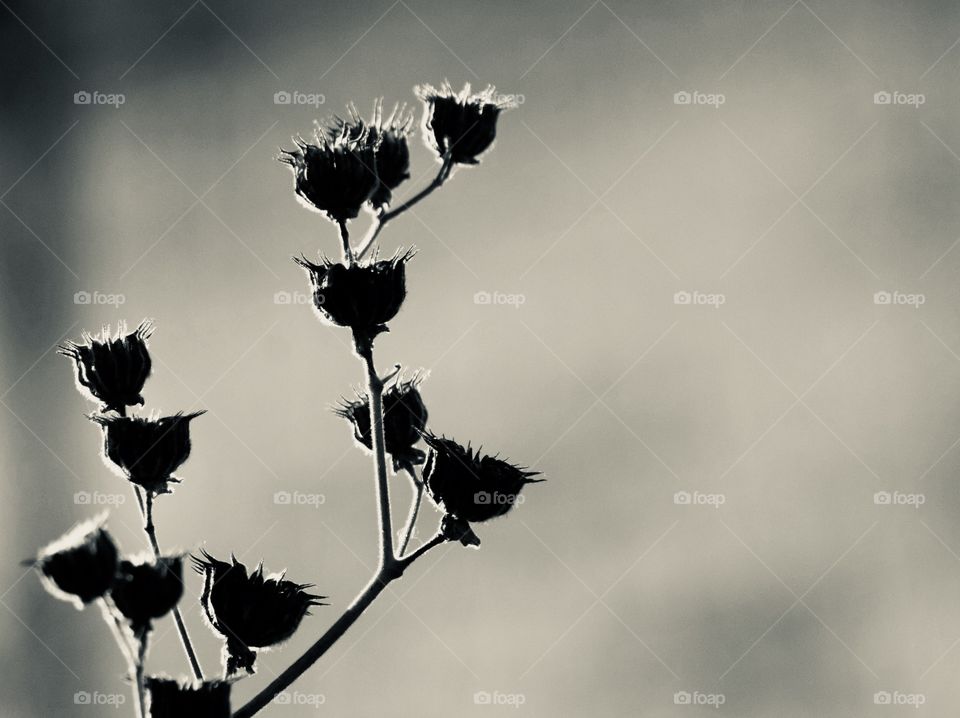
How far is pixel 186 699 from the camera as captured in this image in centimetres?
50

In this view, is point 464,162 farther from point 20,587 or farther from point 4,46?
point 4,46

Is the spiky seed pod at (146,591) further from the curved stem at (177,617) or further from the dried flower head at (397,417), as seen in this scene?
the dried flower head at (397,417)

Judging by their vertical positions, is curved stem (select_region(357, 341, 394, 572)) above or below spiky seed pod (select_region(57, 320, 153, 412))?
below

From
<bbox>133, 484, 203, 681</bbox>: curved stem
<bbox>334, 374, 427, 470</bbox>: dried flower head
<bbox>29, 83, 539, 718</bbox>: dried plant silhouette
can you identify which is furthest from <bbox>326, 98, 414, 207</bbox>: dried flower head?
<bbox>133, 484, 203, 681</bbox>: curved stem

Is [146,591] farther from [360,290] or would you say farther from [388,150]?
[388,150]

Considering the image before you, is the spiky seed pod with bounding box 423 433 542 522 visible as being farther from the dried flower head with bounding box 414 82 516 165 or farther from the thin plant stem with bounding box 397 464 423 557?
the dried flower head with bounding box 414 82 516 165

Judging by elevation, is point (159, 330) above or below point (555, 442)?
above

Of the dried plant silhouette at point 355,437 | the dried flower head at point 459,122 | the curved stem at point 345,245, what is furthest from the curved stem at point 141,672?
the dried flower head at point 459,122

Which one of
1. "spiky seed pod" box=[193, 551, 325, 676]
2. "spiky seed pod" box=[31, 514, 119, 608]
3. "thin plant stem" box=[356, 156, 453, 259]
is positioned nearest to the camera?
"spiky seed pod" box=[31, 514, 119, 608]

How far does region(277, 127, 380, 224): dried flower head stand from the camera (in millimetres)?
663

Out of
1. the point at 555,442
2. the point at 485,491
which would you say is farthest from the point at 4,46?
the point at 485,491

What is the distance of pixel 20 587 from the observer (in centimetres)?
193

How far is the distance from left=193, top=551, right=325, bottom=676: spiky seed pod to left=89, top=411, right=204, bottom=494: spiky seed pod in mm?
71

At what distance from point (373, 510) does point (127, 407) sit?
106cm
